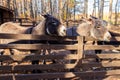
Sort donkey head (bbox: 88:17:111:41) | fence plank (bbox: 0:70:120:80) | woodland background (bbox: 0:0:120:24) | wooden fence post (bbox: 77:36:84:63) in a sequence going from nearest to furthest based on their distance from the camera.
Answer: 1. fence plank (bbox: 0:70:120:80)
2. wooden fence post (bbox: 77:36:84:63)
3. donkey head (bbox: 88:17:111:41)
4. woodland background (bbox: 0:0:120:24)

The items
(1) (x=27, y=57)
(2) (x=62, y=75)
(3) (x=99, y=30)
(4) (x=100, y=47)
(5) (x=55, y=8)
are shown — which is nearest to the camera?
(1) (x=27, y=57)

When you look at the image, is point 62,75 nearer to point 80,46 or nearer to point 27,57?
point 80,46

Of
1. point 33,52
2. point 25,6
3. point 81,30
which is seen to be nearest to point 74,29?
point 81,30

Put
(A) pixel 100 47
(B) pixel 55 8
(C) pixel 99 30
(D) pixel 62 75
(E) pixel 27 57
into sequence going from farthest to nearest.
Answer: (B) pixel 55 8
(C) pixel 99 30
(A) pixel 100 47
(D) pixel 62 75
(E) pixel 27 57

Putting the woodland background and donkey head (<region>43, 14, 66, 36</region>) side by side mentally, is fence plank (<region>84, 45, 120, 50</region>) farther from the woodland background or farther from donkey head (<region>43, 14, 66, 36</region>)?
the woodland background

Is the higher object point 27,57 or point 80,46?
point 80,46

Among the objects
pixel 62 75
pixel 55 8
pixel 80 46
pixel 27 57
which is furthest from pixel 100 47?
pixel 55 8

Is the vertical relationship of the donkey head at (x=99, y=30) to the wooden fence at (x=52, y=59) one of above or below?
above

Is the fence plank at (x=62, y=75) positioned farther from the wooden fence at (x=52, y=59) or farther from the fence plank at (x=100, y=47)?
the fence plank at (x=100, y=47)

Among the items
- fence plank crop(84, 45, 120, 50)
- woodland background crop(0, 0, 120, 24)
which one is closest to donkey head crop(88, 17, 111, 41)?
fence plank crop(84, 45, 120, 50)

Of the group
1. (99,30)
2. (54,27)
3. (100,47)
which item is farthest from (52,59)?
(99,30)

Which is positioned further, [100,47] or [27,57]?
[100,47]

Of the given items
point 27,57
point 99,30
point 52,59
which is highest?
point 99,30

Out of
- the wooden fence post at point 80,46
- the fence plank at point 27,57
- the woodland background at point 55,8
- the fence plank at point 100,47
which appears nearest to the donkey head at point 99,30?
the fence plank at point 100,47
